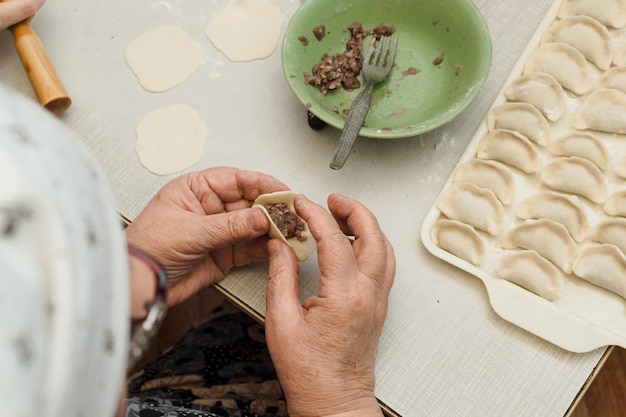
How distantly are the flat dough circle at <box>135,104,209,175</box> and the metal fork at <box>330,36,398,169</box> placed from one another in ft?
1.24

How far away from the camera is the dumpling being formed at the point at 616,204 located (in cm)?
130

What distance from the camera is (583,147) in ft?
4.46

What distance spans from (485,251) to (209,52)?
0.90m

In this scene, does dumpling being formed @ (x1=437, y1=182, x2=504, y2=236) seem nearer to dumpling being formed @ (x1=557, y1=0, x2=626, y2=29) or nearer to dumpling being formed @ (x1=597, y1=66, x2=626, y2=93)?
dumpling being formed @ (x1=597, y1=66, x2=626, y2=93)

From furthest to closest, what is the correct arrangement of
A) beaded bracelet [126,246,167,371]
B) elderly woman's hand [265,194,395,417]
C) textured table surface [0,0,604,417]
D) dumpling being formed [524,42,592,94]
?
1. dumpling being formed [524,42,592,94]
2. textured table surface [0,0,604,417]
3. elderly woman's hand [265,194,395,417]
4. beaded bracelet [126,246,167,371]

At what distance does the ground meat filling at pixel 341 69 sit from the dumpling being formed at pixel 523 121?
1.16 ft

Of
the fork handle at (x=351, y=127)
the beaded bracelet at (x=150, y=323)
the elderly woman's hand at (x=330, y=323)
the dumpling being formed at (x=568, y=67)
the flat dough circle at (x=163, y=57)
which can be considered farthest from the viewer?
the flat dough circle at (x=163, y=57)

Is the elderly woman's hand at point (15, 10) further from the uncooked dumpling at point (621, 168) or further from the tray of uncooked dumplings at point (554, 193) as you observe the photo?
the uncooked dumpling at point (621, 168)

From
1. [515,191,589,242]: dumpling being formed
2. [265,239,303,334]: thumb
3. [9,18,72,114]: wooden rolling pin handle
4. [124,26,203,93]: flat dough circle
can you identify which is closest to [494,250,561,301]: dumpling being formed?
[515,191,589,242]: dumpling being formed

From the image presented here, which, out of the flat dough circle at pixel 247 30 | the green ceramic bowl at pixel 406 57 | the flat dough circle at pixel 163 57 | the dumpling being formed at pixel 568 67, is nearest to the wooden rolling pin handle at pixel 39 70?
the flat dough circle at pixel 163 57

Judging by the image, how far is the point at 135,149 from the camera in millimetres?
1495

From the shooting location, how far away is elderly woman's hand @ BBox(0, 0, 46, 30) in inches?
58.5

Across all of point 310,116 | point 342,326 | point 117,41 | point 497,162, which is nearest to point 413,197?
point 497,162

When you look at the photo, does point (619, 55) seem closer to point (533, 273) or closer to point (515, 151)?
point (515, 151)
